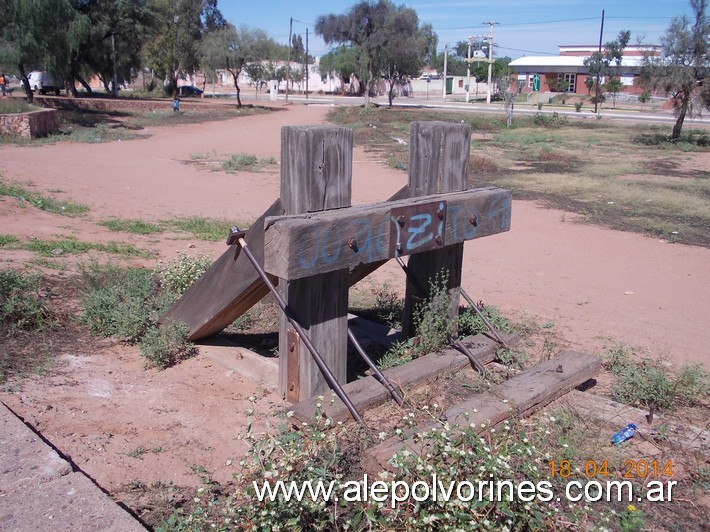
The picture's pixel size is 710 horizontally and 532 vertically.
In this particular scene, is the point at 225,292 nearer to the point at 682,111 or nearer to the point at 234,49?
the point at 682,111

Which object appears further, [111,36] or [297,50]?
[297,50]

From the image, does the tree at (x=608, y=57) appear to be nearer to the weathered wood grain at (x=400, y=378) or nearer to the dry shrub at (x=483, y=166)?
the dry shrub at (x=483, y=166)

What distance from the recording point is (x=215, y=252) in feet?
25.8

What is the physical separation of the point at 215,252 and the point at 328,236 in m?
4.76

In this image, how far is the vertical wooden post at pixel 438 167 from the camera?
412 centimetres

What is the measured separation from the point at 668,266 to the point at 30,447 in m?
7.56

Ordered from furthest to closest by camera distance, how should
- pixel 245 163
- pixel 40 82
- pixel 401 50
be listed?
pixel 40 82 → pixel 401 50 → pixel 245 163

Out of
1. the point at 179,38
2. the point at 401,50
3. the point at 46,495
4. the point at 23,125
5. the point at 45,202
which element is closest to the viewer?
the point at 46,495

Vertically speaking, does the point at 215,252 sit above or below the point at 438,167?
below

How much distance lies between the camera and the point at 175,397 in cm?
393

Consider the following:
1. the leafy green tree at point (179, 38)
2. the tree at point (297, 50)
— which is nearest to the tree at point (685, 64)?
the leafy green tree at point (179, 38)

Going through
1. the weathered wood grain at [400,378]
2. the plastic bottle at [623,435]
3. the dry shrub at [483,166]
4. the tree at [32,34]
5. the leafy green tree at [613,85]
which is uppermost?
the tree at [32,34]

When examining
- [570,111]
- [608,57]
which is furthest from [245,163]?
[608,57]

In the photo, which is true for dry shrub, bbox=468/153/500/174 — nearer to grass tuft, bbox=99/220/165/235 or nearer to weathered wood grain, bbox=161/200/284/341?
grass tuft, bbox=99/220/165/235
